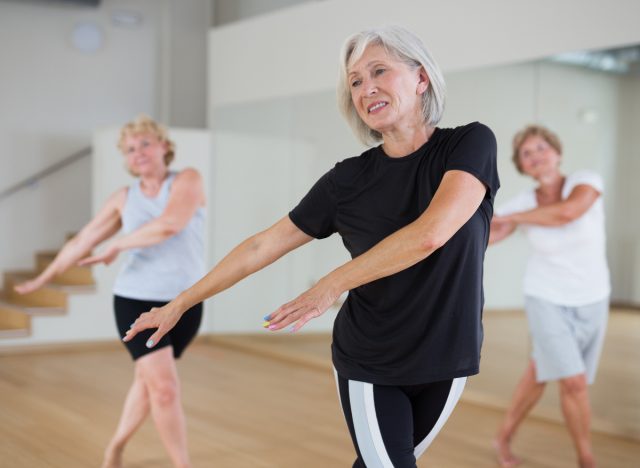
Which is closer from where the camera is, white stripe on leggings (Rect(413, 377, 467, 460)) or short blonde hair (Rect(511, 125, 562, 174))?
white stripe on leggings (Rect(413, 377, 467, 460))

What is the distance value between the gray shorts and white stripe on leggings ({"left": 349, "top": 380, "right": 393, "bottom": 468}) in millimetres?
2089

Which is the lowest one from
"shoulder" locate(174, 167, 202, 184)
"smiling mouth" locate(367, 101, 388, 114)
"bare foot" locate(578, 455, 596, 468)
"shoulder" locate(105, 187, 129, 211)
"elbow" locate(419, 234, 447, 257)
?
"bare foot" locate(578, 455, 596, 468)

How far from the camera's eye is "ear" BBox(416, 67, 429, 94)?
1.79 metres

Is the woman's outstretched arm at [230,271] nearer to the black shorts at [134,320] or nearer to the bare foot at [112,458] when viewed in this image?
the black shorts at [134,320]

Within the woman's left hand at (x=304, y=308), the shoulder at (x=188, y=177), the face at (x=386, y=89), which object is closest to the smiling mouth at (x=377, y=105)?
the face at (x=386, y=89)

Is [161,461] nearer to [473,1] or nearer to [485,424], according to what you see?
[485,424]

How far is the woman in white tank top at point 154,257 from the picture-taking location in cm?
342

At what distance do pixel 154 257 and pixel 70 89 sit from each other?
5.36 metres

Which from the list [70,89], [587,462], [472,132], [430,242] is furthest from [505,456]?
[70,89]

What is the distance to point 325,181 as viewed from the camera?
190 cm

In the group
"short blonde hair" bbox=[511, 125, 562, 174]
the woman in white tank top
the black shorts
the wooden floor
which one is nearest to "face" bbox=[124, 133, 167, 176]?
the woman in white tank top

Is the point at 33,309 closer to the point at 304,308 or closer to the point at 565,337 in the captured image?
the point at 565,337

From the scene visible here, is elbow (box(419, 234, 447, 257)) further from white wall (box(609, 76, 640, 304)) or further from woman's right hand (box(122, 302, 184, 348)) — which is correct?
white wall (box(609, 76, 640, 304))

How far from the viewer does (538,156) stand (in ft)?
12.7
